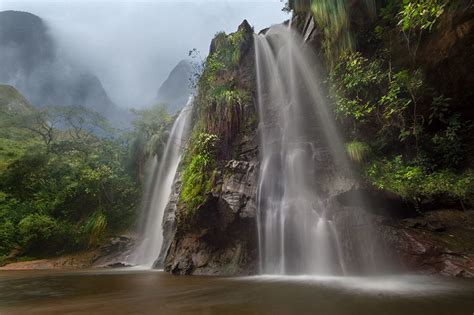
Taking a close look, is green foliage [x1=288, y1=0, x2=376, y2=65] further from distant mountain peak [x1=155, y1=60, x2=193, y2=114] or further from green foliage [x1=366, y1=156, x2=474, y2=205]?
distant mountain peak [x1=155, y1=60, x2=193, y2=114]

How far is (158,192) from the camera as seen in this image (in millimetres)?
16703

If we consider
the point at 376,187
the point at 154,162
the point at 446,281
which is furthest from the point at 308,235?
the point at 154,162

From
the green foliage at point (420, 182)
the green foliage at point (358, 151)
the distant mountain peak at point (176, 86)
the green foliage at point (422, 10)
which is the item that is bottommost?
the green foliage at point (420, 182)

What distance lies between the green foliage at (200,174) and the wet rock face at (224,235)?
17.9 inches

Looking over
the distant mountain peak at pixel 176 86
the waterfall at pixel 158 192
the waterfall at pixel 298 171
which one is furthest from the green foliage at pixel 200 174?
the distant mountain peak at pixel 176 86

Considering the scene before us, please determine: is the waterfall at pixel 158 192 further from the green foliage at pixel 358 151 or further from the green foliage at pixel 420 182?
the green foliage at pixel 420 182

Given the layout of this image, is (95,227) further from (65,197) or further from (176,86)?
(176,86)

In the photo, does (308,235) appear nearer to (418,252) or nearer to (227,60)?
(418,252)

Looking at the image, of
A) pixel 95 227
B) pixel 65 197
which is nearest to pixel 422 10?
pixel 95 227

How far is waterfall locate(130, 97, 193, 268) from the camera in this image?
47.8 ft

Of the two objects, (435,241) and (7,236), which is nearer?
(435,241)

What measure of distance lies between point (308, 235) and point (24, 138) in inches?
1332

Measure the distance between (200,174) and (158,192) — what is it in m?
6.75

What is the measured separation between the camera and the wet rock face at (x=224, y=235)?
9.07 metres
